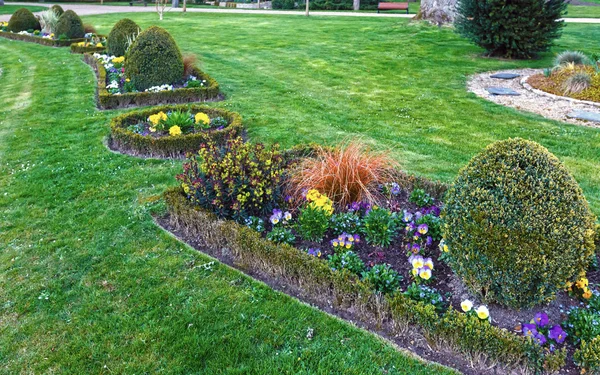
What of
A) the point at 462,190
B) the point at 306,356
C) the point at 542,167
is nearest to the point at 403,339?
the point at 306,356

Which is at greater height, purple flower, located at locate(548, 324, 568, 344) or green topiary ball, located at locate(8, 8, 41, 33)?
green topiary ball, located at locate(8, 8, 41, 33)

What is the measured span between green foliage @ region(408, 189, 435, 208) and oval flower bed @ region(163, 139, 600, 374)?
1 cm

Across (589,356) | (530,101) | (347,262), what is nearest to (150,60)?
(347,262)

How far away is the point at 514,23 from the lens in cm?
1138

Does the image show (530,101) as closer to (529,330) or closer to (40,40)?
(529,330)

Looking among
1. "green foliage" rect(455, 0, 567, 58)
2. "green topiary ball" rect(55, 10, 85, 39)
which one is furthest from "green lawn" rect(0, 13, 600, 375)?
"green topiary ball" rect(55, 10, 85, 39)

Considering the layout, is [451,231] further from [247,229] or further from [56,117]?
[56,117]

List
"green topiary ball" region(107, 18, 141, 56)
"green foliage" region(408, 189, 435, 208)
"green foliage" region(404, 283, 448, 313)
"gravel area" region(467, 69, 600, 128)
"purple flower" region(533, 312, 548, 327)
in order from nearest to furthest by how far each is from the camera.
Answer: "purple flower" region(533, 312, 548, 327) → "green foliage" region(404, 283, 448, 313) → "green foliage" region(408, 189, 435, 208) → "gravel area" region(467, 69, 600, 128) → "green topiary ball" region(107, 18, 141, 56)

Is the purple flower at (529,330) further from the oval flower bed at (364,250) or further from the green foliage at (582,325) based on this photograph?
the green foliage at (582,325)

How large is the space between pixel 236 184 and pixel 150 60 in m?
6.18

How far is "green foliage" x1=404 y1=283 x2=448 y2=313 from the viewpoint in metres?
3.06

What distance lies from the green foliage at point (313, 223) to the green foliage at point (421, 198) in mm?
1028

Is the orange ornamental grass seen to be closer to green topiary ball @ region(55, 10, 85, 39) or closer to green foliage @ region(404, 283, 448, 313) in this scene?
green foliage @ region(404, 283, 448, 313)

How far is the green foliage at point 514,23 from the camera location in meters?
11.1
